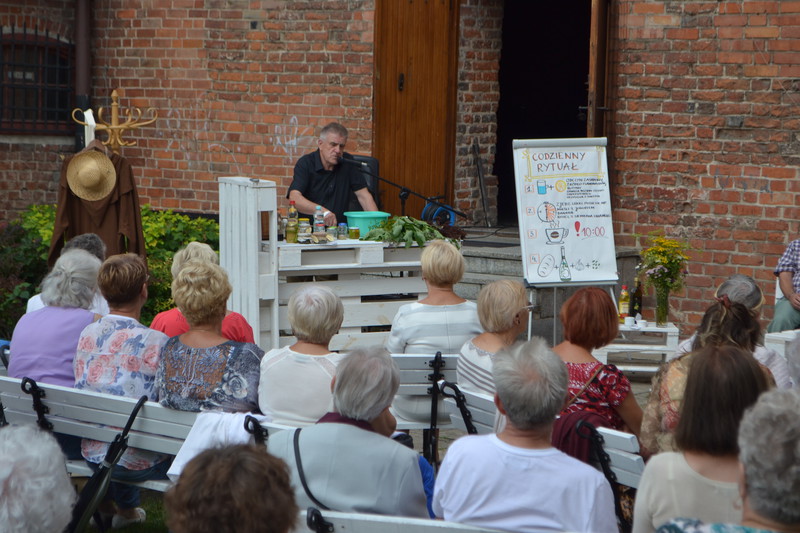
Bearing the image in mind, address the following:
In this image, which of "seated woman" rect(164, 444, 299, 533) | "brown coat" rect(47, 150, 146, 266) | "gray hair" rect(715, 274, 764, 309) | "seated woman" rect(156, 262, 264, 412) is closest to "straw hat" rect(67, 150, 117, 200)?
"brown coat" rect(47, 150, 146, 266)

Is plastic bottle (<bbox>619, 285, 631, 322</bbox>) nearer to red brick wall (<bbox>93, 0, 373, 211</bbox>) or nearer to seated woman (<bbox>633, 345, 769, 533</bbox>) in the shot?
red brick wall (<bbox>93, 0, 373, 211</bbox>)

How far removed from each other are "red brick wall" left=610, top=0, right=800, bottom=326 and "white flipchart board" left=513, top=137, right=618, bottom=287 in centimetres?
78

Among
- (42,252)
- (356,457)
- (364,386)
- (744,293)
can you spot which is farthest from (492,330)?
(42,252)

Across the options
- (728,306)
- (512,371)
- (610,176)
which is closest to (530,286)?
(610,176)

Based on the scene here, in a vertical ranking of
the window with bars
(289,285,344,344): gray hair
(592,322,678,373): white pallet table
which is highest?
the window with bars

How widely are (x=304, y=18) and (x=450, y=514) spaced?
729cm

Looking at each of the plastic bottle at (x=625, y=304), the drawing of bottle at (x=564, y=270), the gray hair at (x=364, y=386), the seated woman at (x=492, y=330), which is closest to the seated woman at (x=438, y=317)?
the seated woman at (x=492, y=330)

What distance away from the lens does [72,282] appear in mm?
4652

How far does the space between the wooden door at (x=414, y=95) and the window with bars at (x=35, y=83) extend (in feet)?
11.1

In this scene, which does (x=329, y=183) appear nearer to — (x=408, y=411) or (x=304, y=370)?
(x=408, y=411)

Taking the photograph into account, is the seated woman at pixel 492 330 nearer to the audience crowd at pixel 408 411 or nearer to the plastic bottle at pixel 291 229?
the audience crowd at pixel 408 411

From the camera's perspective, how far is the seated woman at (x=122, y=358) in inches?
174

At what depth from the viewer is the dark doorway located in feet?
43.2

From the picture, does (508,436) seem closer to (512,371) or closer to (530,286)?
(512,371)
